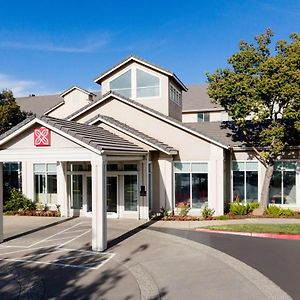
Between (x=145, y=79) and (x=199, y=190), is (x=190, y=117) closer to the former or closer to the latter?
(x=145, y=79)

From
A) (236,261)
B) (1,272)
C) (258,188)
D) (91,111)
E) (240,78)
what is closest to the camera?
(1,272)

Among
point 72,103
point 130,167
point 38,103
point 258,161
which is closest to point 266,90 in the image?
point 258,161

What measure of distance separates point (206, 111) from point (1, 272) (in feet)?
98.6

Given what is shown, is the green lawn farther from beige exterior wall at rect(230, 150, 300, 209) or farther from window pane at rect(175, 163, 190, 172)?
window pane at rect(175, 163, 190, 172)

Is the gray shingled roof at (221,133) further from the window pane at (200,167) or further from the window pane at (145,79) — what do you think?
the window pane at (145,79)

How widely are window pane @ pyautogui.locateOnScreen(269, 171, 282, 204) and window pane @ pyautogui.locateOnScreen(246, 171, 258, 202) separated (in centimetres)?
77

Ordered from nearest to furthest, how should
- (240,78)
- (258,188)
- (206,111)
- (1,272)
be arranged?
(1,272) → (240,78) → (258,188) → (206,111)

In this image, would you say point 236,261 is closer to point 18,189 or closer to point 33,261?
point 33,261

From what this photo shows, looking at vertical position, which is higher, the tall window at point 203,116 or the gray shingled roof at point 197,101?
the gray shingled roof at point 197,101

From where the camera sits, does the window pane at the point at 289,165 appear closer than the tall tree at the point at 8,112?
Yes

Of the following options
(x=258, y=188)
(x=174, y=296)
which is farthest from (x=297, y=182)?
(x=174, y=296)

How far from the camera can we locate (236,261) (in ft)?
33.2

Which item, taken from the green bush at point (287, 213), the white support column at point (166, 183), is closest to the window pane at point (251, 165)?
the green bush at point (287, 213)

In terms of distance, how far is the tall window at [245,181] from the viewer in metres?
19.1
